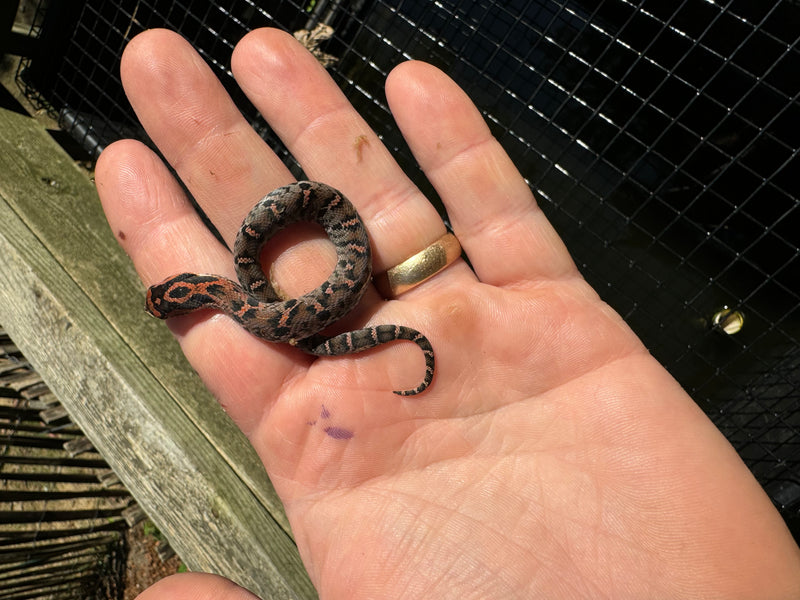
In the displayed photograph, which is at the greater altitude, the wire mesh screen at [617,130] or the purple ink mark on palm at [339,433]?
the wire mesh screen at [617,130]

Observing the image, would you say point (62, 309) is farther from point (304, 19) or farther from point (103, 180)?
point (304, 19)

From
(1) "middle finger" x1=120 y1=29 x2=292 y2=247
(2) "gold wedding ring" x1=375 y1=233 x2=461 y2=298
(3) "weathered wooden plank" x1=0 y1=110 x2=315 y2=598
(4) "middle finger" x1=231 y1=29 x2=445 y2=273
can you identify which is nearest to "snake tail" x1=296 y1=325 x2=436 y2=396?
(2) "gold wedding ring" x1=375 y1=233 x2=461 y2=298

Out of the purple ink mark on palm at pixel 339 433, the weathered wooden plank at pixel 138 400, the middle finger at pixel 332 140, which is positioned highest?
the middle finger at pixel 332 140

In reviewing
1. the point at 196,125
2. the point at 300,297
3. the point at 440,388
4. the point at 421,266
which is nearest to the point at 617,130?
the point at 421,266

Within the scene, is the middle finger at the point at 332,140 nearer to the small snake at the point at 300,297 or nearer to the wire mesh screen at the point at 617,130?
the small snake at the point at 300,297

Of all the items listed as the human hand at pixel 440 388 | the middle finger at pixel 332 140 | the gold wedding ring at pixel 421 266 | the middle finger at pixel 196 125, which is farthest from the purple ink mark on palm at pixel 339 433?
the middle finger at pixel 196 125
